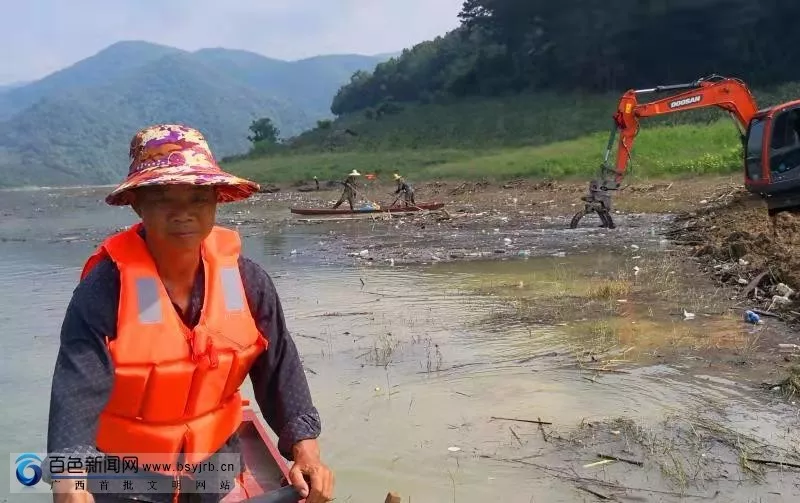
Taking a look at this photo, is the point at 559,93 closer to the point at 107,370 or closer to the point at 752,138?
the point at 752,138

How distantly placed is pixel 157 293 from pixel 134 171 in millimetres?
356

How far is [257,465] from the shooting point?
3.32 metres

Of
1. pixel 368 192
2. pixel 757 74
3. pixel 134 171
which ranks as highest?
pixel 757 74

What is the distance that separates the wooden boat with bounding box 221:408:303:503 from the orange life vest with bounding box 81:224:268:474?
36cm

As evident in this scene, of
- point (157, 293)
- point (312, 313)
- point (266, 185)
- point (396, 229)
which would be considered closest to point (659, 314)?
point (312, 313)

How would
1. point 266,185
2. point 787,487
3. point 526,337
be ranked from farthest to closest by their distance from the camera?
1. point 266,185
2. point 526,337
3. point 787,487

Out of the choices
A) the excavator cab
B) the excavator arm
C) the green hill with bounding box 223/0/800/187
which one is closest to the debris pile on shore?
the excavator cab

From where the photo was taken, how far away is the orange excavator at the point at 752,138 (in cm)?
1238

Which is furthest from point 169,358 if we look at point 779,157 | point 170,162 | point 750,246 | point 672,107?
point 672,107

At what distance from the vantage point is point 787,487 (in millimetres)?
3893

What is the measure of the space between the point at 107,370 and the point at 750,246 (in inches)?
359

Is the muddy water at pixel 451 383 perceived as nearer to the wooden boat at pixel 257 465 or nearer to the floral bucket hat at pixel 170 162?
the wooden boat at pixel 257 465

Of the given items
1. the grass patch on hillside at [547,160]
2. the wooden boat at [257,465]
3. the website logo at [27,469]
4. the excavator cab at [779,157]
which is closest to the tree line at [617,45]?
the grass patch on hillside at [547,160]

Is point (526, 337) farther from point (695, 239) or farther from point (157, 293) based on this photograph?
point (695, 239)
